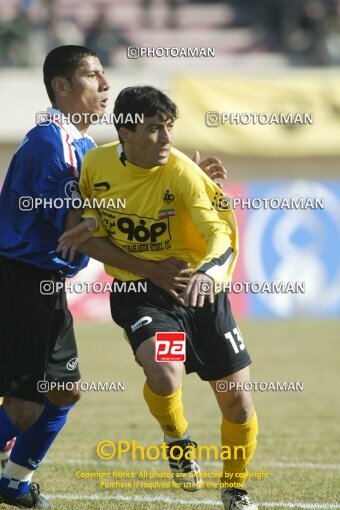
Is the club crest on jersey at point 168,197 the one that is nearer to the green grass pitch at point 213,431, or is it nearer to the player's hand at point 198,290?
the player's hand at point 198,290

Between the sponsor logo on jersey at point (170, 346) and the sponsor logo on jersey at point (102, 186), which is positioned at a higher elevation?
the sponsor logo on jersey at point (102, 186)

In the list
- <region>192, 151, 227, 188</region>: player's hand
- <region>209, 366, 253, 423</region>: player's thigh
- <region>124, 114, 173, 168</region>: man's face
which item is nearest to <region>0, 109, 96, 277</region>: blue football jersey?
<region>124, 114, 173, 168</region>: man's face

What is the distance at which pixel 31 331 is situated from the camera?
18.2ft

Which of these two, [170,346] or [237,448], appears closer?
[170,346]

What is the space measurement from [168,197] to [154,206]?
84 mm

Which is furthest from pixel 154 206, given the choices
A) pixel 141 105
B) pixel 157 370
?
pixel 157 370

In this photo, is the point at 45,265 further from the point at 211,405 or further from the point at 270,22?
the point at 270,22

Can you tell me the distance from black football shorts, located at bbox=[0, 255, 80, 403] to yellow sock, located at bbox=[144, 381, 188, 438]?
60 cm

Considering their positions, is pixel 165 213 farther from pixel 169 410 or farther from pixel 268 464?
pixel 268 464

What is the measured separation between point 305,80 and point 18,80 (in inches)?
210

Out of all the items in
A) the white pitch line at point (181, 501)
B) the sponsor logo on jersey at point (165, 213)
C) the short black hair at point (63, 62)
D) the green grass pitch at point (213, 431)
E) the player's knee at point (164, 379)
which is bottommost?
the green grass pitch at point (213, 431)

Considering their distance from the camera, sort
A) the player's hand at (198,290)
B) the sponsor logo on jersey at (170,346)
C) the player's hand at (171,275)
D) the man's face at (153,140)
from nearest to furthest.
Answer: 1. the player's hand at (198,290)
2. the sponsor logo on jersey at (170,346)
3. the man's face at (153,140)
4. the player's hand at (171,275)

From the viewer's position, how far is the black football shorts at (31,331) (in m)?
5.52

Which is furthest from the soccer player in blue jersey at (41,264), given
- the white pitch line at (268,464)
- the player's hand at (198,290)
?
the white pitch line at (268,464)
